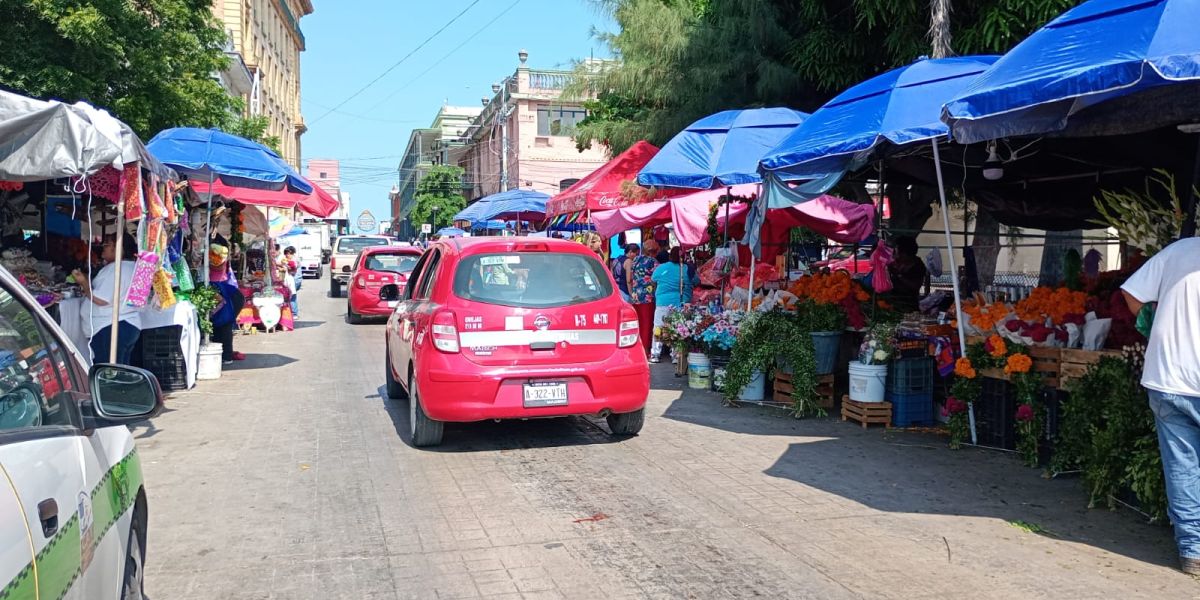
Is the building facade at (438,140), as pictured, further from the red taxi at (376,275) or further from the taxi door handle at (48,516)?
the taxi door handle at (48,516)

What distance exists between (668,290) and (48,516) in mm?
11289

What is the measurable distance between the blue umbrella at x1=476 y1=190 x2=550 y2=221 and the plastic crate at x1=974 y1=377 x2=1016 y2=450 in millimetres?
16587

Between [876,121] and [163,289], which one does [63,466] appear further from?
[163,289]

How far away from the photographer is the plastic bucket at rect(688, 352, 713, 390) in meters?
11.1

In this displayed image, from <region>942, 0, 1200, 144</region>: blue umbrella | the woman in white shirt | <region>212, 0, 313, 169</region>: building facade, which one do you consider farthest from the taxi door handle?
<region>212, 0, 313, 169</region>: building facade

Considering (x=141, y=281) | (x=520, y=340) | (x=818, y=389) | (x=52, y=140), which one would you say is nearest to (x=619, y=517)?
(x=520, y=340)

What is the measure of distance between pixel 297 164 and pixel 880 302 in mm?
57544

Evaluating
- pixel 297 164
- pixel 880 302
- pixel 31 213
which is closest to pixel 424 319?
pixel 880 302

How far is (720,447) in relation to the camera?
25.9 feet

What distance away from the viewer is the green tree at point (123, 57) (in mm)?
13328

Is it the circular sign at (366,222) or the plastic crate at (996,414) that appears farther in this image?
the circular sign at (366,222)

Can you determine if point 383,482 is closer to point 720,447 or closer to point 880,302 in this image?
point 720,447

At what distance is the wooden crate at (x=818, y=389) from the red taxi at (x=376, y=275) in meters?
11.2

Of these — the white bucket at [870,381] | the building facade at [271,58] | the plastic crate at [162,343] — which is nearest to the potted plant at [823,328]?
the white bucket at [870,381]
